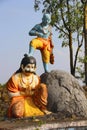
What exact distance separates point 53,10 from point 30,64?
9548 millimetres

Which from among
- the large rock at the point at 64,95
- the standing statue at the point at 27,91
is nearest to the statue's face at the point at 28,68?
the standing statue at the point at 27,91

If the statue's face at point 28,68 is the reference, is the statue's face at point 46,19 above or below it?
above

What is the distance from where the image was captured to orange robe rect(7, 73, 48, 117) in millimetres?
8539

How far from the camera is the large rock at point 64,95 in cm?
898

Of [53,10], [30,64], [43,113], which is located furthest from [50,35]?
[53,10]

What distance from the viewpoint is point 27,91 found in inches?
343

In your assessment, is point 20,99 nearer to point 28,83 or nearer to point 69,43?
point 28,83

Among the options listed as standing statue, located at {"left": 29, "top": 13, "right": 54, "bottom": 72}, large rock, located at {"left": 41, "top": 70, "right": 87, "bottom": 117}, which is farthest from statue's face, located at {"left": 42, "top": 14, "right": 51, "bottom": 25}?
large rock, located at {"left": 41, "top": 70, "right": 87, "bottom": 117}

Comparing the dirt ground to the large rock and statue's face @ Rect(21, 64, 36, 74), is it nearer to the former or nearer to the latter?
the large rock

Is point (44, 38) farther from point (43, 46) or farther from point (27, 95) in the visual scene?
point (27, 95)

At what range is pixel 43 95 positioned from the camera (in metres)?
8.60

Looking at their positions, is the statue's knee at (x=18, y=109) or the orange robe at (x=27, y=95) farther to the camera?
the orange robe at (x=27, y=95)

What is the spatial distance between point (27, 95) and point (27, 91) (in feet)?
0.27

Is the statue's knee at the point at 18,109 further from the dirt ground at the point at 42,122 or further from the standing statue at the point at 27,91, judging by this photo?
the dirt ground at the point at 42,122
